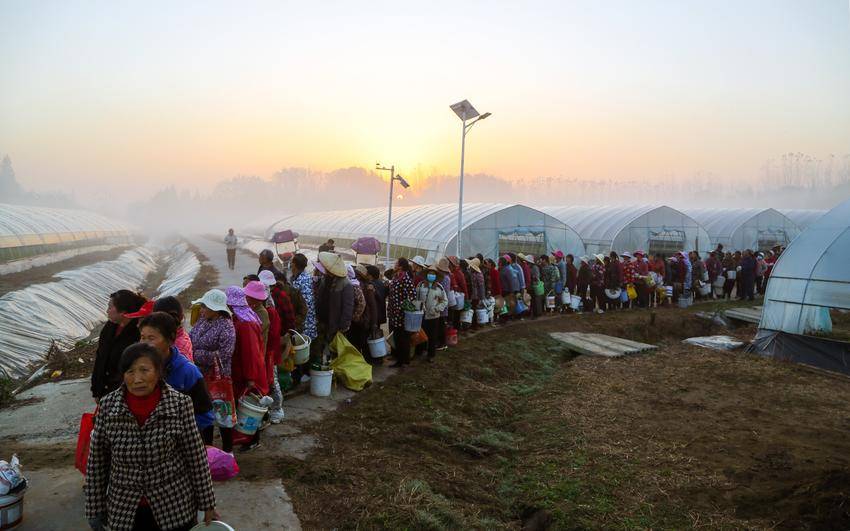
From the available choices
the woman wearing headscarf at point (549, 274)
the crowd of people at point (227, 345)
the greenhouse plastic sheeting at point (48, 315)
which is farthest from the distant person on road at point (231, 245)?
the woman wearing headscarf at point (549, 274)

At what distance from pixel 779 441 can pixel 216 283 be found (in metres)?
17.4

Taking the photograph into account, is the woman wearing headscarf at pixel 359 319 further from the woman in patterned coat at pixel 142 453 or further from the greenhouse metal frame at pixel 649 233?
the greenhouse metal frame at pixel 649 233

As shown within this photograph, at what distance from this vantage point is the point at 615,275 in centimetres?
1680

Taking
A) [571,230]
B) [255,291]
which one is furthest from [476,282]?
[571,230]

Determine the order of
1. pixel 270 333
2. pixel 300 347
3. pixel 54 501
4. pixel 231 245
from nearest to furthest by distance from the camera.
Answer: pixel 54 501 → pixel 270 333 → pixel 300 347 → pixel 231 245

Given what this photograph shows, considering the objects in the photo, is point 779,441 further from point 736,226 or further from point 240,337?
point 736,226

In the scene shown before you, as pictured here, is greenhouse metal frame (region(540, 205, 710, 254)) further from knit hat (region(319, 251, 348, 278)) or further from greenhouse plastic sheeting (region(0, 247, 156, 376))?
greenhouse plastic sheeting (region(0, 247, 156, 376))

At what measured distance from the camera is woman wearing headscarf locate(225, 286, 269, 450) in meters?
5.08

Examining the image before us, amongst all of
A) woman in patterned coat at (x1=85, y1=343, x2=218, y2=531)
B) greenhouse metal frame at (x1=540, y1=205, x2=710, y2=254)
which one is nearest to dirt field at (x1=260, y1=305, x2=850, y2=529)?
woman in patterned coat at (x1=85, y1=343, x2=218, y2=531)

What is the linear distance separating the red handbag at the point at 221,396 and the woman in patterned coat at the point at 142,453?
6.17ft

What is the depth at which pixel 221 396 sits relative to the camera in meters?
4.88

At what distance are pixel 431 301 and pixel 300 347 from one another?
314 cm

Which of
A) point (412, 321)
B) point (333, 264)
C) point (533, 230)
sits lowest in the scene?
point (412, 321)

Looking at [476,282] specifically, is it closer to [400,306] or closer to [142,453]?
[400,306]
